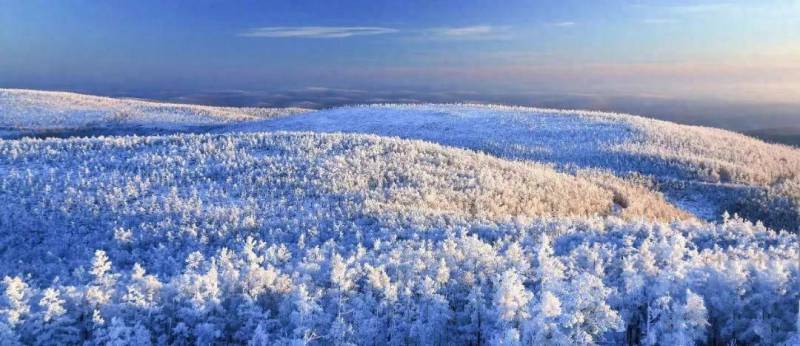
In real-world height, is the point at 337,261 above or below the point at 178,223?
above

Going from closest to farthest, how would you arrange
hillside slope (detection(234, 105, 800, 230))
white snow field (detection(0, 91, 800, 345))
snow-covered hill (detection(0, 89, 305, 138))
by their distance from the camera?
1. white snow field (detection(0, 91, 800, 345))
2. hillside slope (detection(234, 105, 800, 230))
3. snow-covered hill (detection(0, 89, 305, 138))

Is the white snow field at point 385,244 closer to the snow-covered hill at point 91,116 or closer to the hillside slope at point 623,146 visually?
the hillside slope at point 623,146

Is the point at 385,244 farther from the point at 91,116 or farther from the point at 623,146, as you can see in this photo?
the point at 91,116

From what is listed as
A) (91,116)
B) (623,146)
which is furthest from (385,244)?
(91,116)

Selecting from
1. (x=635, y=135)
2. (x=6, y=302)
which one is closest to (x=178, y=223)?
(x=6, y=302)

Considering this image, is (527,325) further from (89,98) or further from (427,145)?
(89,98)

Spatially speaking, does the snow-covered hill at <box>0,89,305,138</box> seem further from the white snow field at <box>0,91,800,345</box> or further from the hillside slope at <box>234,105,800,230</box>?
the white snow field at <box>0,91,800,345</box>

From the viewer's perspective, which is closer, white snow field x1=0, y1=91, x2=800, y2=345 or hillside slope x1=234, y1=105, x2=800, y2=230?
white snow field x1=0, y1=91, x2=800, y2=345

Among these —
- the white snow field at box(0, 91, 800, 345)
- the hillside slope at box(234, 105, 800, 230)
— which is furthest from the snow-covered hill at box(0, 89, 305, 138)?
the white snow field at box(0, 91, 800, 345)

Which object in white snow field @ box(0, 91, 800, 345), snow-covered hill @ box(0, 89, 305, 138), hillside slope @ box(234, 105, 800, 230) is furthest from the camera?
snow-covered hill @ box(0, 89, 305, 138)

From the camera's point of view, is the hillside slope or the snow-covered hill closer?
the hillside slope
